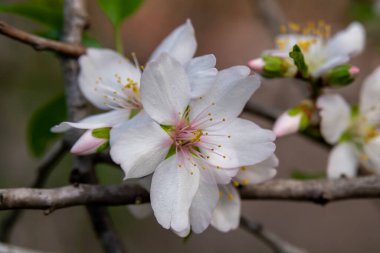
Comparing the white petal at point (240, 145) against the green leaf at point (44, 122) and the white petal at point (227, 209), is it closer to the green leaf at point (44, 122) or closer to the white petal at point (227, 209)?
the white petal at point (227, 209)

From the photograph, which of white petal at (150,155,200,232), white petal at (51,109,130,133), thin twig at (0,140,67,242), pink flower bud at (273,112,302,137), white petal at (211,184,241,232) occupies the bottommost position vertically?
thin twig at (0,140,67,242)

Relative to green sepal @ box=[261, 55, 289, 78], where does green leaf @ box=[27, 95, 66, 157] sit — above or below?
below

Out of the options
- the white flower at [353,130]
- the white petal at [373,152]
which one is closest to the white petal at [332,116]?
the white flower at [353,130]

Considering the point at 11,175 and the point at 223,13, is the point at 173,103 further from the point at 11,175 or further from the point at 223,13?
the point at 223,13

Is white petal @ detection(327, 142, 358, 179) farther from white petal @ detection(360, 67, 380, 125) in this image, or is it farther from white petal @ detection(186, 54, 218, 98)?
white petal @ detection(186, 54, 218, 98)

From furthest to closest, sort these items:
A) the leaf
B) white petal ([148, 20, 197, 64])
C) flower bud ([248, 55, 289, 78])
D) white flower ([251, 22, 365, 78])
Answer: the leaf < white flower ([251, 22, 365, 78]) < flower bud ([248, 55, 289, 78]) < white petal ([148, 20, 197, 64])

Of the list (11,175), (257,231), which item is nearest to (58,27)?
(257,231)

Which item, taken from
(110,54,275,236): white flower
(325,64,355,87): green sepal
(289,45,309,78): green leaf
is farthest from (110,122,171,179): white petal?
(325,64,355,87): green sepal

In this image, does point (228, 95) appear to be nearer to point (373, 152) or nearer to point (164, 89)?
point (164, 89)
